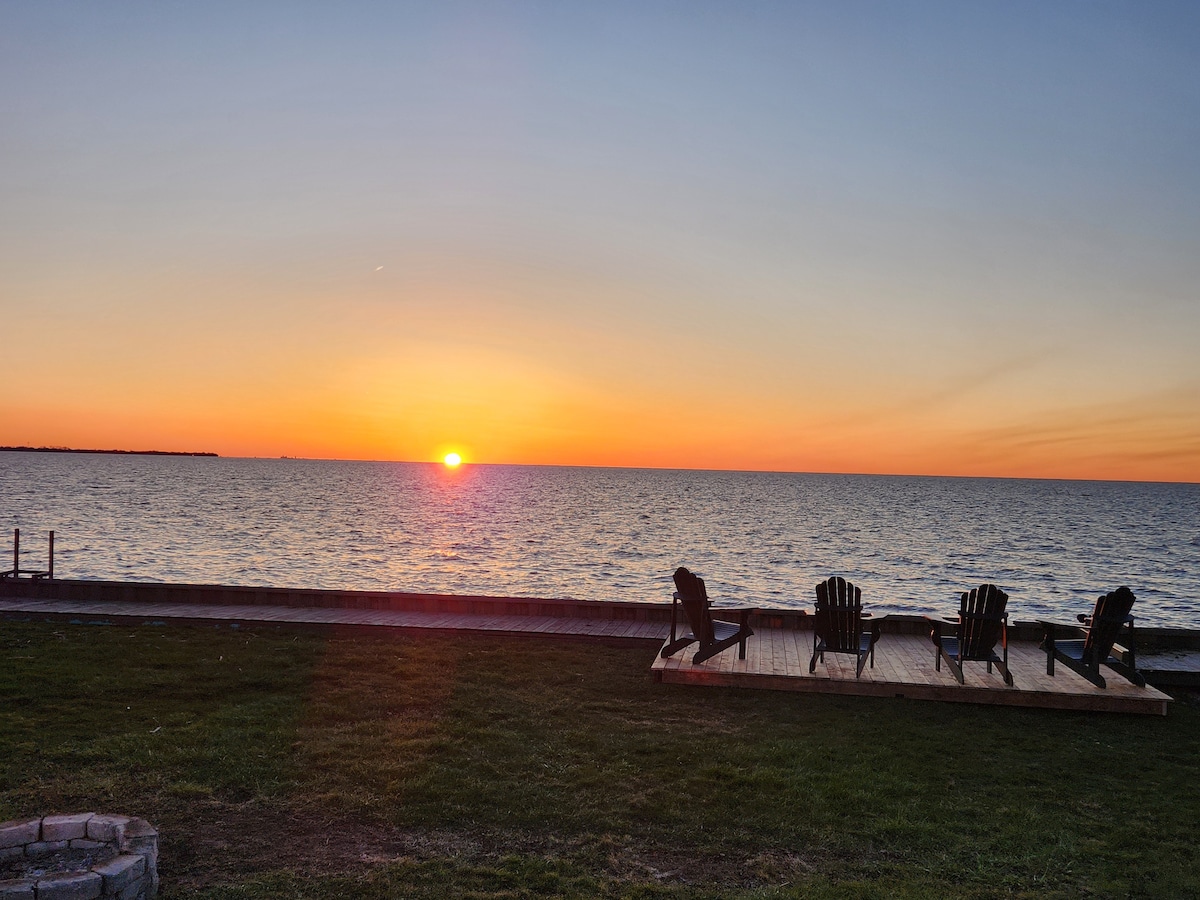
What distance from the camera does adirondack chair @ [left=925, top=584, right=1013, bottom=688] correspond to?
351 inches

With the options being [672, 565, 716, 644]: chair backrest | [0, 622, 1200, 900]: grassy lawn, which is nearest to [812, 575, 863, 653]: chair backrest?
[0, 622, 1200, 900]: grassy lawn

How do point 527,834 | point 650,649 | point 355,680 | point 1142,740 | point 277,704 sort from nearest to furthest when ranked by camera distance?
point 527,834 < point 1142,740 < point 277,704 < point 355,680 < point 650,649

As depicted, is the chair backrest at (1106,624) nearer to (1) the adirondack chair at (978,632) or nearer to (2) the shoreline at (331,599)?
(1) the adirondack chair at (978,632)

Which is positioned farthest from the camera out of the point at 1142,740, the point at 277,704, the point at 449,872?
the point at 277,704

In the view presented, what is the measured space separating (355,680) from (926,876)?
6048 millimetres

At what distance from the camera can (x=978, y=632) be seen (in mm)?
9102

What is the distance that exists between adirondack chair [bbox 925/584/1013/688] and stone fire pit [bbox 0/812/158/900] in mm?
7417

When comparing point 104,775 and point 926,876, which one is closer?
point 926,876

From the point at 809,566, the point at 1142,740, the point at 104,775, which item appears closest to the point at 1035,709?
the point at 1142,740

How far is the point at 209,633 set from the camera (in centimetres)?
1135

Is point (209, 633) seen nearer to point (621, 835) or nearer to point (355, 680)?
point (355, 680)

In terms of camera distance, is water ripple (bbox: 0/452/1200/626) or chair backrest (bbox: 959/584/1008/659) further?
water ripple (bbox: 0/452/1200/626)

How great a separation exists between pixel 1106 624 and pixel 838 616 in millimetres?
2573

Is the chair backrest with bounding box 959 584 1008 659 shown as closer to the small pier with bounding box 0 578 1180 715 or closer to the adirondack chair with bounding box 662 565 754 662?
the small pier with bounding box 0 578 1180 715
